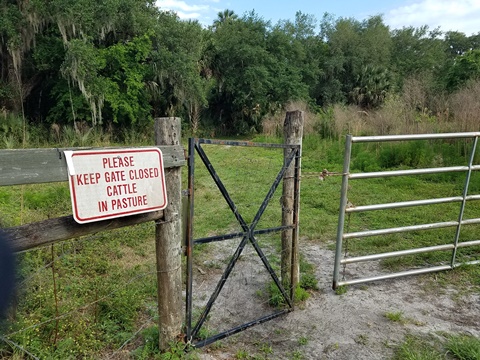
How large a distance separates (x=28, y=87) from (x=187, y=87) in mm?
7671

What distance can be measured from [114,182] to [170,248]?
65 cm

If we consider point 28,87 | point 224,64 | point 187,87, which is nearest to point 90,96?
point 28,87

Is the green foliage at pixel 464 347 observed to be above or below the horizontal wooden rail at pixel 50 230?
below

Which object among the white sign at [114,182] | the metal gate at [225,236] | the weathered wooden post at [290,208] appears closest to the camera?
the white sign at [114,182]

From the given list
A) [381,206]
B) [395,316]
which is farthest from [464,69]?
[395,316]

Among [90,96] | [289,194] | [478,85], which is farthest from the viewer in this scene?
[90,96]

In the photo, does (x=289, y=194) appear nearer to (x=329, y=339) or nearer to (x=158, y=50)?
(x=329, y=339)

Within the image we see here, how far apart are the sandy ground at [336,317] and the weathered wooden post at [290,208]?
317 millimetres

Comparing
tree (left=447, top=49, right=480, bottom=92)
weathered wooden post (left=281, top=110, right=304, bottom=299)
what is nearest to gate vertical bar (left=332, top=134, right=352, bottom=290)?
weathered wooden post (left=281, top=110, right=304, bottom=299)

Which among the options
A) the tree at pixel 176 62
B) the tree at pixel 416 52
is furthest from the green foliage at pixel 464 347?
the tree at pixel 416 52

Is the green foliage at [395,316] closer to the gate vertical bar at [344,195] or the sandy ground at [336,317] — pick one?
the sandy ground at [336,317]

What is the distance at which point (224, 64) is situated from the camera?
955 inches

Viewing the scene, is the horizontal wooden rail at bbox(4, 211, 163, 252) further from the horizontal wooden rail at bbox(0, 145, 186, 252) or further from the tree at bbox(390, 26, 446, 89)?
the tree at bbox(390, 26, 446, 89)

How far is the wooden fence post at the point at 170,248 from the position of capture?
2203 mm
